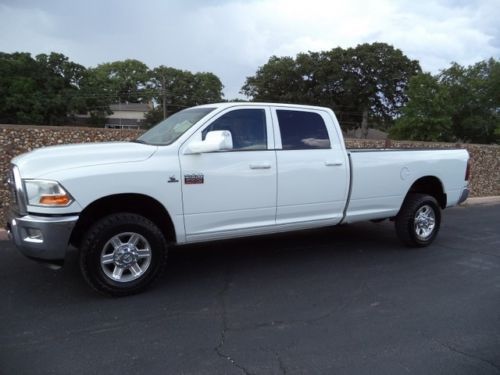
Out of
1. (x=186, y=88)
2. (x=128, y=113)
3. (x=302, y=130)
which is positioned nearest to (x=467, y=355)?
(x=302, y=130)

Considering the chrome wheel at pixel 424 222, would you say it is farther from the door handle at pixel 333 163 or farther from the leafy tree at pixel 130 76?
the leafy tree at pixel 130 76

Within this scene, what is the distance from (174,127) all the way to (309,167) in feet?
5.30

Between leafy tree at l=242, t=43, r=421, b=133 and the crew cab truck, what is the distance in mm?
50750

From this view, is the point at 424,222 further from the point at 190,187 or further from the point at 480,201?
the point at 480,201

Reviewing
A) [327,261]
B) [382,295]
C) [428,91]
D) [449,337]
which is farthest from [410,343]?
[428,91]

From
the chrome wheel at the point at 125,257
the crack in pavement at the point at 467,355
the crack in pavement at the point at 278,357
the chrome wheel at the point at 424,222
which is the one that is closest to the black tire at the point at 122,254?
the chrome wheel at the point at 125,257

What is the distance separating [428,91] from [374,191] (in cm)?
2380

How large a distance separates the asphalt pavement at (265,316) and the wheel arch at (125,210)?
60 centimetres

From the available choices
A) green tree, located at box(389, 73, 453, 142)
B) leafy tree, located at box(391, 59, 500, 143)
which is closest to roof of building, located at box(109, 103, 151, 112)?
leafy tree, located at box(391, 59, 500, 143)

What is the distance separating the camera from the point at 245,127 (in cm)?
477

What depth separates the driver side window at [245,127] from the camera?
464 centimetres

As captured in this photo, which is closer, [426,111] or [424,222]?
[424,222]

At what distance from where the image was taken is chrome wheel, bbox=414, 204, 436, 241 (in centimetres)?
617

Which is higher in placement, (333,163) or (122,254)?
(333,163)
